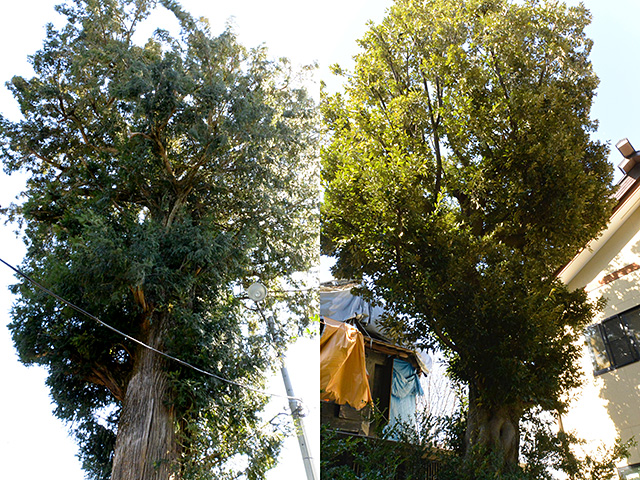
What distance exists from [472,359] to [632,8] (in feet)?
16.6

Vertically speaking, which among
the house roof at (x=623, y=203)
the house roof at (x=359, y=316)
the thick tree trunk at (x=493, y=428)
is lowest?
the thick tree trunk at (x=493, y=428)

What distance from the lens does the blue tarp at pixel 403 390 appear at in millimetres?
7922

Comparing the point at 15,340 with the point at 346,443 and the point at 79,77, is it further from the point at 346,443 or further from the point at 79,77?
the point at 346,443

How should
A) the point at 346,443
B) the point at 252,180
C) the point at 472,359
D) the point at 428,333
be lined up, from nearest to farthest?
the point at 346,443
the point at 472,359
the point at 428,333
the point at 252,180

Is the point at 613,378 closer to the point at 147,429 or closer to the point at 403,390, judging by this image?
the point at 403,390

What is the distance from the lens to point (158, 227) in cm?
615

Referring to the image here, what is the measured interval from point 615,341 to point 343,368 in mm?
3981

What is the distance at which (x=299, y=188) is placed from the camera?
7570 millimetres

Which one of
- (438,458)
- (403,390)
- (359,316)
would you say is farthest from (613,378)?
(438,458)

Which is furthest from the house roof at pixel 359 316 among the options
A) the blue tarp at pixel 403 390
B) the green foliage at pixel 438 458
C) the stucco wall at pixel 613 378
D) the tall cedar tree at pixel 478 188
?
the stucco wall at pixel 613 378

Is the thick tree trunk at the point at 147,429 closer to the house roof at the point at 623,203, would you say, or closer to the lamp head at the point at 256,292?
the lamp head at the point at 256,292

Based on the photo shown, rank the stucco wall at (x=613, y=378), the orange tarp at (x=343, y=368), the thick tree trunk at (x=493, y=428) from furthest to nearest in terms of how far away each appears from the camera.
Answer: the stucco wall at (x=613, y=378)
the orange tarp at (x=343, y=368)
the thick tree trunk at (x=493, y=428)

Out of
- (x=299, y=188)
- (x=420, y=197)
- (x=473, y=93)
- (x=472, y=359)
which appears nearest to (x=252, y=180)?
(x=299, y=188)

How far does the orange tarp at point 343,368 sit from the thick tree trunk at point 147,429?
173 cm
